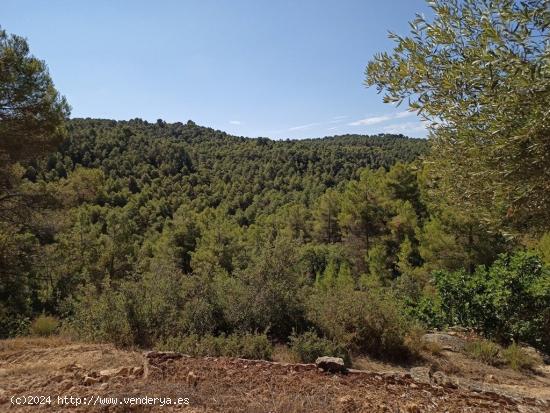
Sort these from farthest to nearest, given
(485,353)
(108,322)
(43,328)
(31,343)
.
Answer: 1. (43,328)
2. (485,353)
3. (31,343)
4. (108,322)

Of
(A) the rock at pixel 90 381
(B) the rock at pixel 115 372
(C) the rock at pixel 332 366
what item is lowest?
(C) the rock at pixel 332 366

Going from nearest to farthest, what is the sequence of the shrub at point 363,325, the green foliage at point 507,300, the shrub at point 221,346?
the shrub at point 221,346, the shrub at point 363,325, the green foliage at point 507,300

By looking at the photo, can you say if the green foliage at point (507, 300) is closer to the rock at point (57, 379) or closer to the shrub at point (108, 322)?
the shrub at point (108, 322)

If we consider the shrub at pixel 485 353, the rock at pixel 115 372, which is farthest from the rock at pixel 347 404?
the shrub at pixel 485 353

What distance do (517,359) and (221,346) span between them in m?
5.49

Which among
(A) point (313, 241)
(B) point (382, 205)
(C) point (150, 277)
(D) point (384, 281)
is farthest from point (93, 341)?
(A) point (313, 241)

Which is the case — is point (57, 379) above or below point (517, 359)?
above

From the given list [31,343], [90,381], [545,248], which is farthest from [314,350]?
[545,248]

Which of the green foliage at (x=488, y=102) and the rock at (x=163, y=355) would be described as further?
the rock at (x=163, y=355)

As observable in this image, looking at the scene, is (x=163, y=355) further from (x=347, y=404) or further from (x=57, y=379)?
(x=347, y=404)

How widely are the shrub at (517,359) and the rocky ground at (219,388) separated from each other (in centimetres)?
157

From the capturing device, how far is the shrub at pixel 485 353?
7.08m

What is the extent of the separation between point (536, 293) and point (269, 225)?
1514 inches

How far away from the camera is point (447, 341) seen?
26.0 ft
